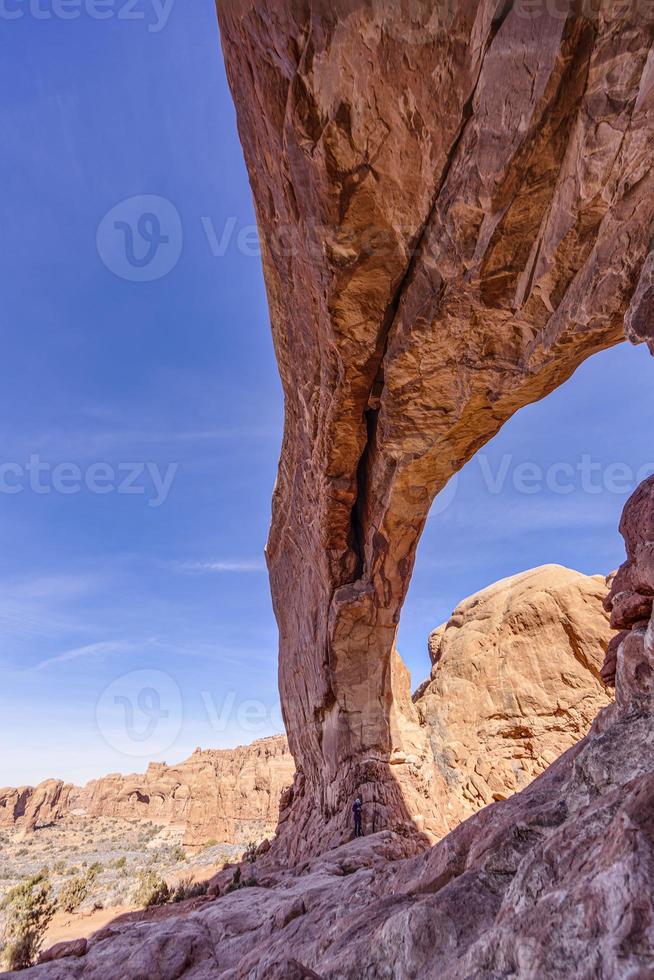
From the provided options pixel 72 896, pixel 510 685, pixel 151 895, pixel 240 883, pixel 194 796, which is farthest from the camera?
pixel 194 796

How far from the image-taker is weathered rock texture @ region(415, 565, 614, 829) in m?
16.8

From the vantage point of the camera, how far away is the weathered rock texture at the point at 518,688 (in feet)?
55.2

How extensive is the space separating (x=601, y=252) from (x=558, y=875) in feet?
19.5

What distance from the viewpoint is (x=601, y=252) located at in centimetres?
547

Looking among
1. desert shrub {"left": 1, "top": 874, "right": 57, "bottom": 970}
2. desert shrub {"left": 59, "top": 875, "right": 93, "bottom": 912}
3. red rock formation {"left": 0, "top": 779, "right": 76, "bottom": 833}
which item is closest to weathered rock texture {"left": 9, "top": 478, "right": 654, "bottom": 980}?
desert shrub {"left": 1, "top": 874, "right": 57, "bottom": 970}

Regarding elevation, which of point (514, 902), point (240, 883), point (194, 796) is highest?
point (514, 902)

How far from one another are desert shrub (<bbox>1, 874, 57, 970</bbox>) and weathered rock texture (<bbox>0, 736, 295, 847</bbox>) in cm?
3097

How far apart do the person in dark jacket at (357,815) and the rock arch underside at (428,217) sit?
0.24 m

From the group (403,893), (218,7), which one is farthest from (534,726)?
(218,7)

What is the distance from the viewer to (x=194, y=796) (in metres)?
44.3

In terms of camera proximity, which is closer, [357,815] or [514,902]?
[514,902]

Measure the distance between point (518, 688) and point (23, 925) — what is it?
16.2 m

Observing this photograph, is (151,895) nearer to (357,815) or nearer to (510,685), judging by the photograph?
(357,815)

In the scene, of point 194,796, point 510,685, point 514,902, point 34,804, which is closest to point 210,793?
point 194,796
